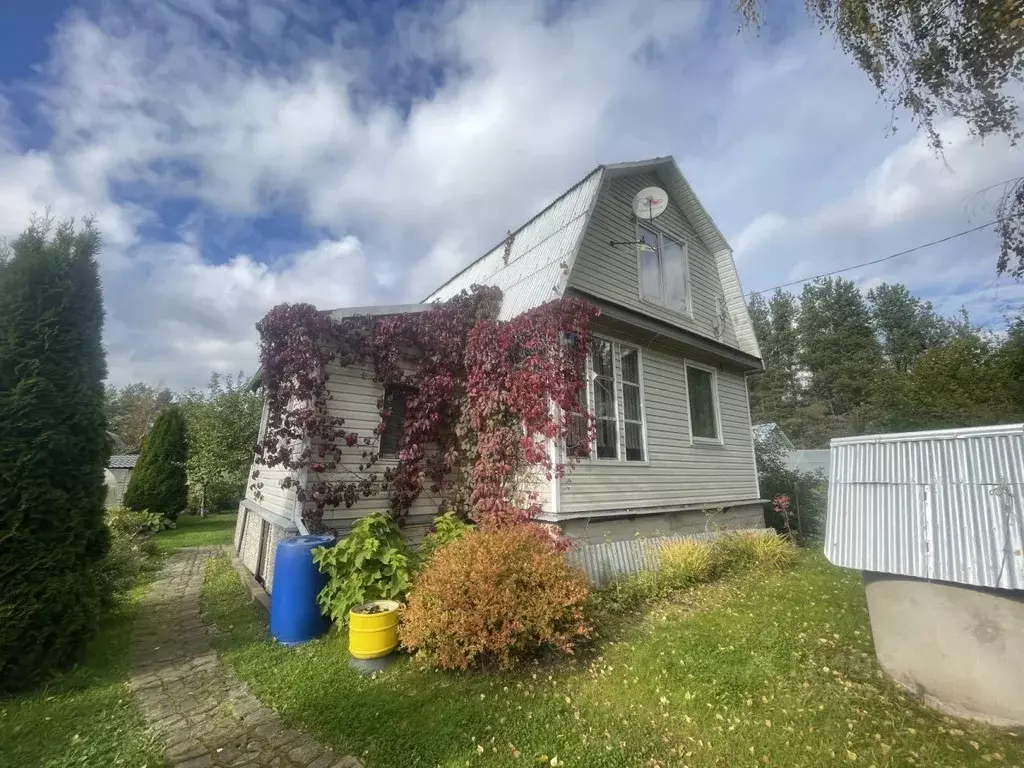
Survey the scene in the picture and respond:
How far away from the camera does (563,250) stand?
812 cm

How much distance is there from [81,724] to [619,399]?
24.6 ft

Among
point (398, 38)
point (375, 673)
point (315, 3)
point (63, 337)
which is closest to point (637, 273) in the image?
point (398, 38)

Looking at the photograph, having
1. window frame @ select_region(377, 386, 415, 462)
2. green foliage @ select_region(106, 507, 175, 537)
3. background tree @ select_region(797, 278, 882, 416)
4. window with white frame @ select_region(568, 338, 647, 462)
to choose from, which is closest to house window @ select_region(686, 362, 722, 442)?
window with white frame @ select_region(568, 338, 647, 462)

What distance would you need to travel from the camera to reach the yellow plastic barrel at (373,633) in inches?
185

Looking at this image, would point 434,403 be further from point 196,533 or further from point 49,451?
point 196,533

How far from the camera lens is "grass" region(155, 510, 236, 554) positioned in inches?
526

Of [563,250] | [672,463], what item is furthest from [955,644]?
[563,250]

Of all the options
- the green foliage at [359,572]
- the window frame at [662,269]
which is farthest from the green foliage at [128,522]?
the window frame at [662,269]

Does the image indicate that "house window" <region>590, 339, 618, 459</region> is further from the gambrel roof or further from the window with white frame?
the gambrel roof

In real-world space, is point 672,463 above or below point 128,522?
above

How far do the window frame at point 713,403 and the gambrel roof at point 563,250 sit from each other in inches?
47.5

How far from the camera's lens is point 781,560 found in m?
8.20

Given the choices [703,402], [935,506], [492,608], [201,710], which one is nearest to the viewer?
[935,506]

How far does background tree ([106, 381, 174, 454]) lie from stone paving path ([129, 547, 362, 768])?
37.8 metres
